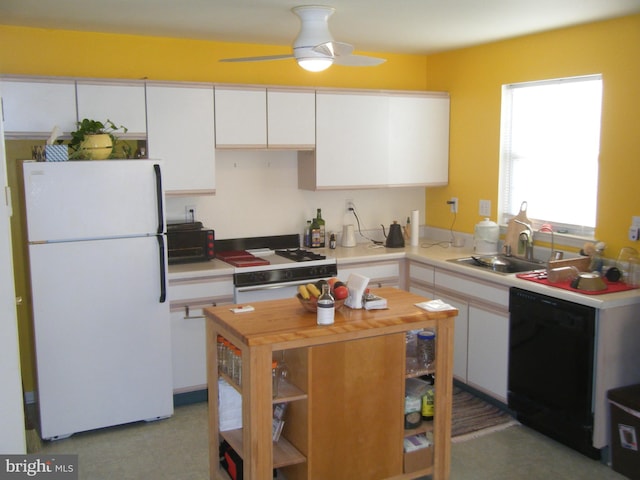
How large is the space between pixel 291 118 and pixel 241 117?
375 millimetres

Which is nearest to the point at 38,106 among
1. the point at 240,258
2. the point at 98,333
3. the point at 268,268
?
the point at 98,333

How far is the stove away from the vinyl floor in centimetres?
91

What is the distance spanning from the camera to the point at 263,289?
4.42 metres

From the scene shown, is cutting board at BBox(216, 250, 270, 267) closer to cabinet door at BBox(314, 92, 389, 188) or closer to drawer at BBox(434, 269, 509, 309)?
cabinet door at BBox(314, 92, 389, 188)

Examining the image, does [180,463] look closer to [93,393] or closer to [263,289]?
[93,393]

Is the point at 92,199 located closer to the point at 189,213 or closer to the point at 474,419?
the point at 189,213

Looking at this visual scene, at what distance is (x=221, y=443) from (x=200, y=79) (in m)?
2.63

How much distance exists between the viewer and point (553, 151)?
4465 mm

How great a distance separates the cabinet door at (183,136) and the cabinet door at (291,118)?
17.3 inches

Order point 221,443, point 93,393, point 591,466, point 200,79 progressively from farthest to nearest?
point 200,79, point 93,393, point 591,466, point 221,443

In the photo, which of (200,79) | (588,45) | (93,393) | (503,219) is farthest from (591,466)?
(200,79)

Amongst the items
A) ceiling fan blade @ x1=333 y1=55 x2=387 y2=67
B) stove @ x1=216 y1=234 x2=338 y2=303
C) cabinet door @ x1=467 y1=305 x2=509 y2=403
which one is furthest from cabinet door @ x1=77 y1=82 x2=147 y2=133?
cabinet door @ x1=467 y1=305 x2=509 y2=403

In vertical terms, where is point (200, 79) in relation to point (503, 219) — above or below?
above

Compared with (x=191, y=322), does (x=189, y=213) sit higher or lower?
higher
